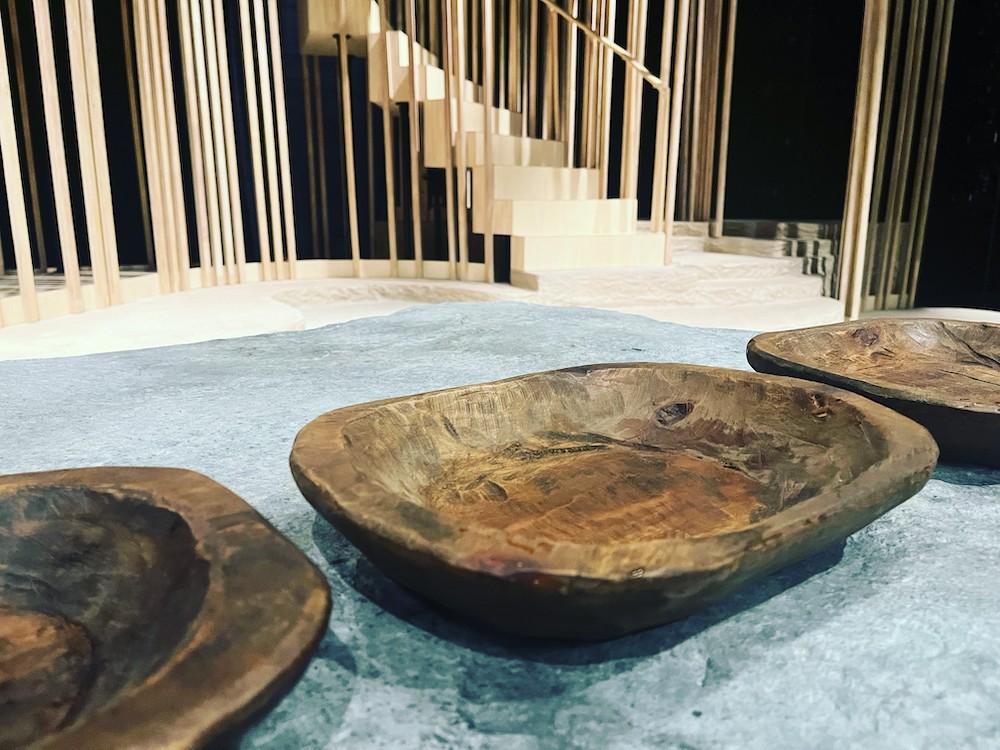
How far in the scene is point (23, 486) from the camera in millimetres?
628

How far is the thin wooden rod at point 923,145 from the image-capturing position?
4.13 metres

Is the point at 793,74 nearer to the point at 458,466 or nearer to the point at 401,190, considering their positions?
the point at 401,190

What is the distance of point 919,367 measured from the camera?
4.19 ft

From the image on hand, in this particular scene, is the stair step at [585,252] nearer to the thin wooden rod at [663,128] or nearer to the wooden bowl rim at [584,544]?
the thin wooden rod at [663,128]

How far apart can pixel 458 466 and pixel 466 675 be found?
11.3 inches

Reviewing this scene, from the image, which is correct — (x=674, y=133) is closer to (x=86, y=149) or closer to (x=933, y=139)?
(x=933, y=139)

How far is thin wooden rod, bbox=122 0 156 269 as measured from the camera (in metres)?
3.45

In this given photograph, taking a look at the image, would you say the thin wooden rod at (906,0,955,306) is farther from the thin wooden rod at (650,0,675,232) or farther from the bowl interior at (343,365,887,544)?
the bowl interior at (343,365,887,544)

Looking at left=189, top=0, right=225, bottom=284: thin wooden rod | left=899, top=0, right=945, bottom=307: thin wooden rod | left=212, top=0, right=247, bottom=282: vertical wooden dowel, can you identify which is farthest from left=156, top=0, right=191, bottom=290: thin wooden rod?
left=899, top=0, right=945, bottom=307: thin wooden rod

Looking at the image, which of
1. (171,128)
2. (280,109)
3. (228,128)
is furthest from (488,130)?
(171,128)

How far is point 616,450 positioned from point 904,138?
418 centimetres

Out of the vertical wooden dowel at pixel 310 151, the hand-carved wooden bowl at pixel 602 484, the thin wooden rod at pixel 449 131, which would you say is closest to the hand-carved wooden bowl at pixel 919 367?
the hand-carved wooden bowl at pixel 602 484

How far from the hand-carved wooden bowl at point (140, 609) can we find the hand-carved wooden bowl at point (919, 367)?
717 millimetres

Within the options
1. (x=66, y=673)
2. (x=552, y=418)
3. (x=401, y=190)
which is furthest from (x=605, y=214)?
(x=66, y=673)
